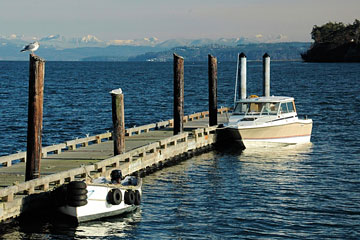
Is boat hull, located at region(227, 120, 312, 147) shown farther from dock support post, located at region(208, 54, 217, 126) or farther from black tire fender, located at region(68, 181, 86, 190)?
black tire fender, located at region(68, 181, 86, 190)

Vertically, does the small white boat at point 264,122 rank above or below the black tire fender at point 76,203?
above

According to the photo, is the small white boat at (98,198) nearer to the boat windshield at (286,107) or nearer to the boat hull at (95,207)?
the boat hull at (95,207)

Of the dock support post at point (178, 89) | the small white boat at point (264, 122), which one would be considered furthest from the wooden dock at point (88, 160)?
the small white boat at point (264, 122)

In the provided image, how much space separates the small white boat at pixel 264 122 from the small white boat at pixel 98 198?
13.2 m

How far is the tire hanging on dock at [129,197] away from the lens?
2094 centimetres

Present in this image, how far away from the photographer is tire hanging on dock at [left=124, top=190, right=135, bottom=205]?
2094 cm

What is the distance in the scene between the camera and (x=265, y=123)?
3412 centimetres

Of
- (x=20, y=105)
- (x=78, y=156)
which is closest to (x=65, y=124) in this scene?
(x=20, y=105)

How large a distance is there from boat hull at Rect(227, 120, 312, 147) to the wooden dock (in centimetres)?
175

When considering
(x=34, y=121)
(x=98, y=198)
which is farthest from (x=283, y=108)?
(x=34, y=121)

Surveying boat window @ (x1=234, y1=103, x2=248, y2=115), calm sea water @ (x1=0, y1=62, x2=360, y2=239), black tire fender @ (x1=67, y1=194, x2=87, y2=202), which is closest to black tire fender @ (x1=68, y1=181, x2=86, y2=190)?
black tire fender @ (x1=67, y1=194, x2=87, y2=202)

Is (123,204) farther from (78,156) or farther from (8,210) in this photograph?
(78,156)

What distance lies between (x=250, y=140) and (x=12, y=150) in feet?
44.8

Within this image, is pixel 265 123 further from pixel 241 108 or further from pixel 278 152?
pixel 241 108
